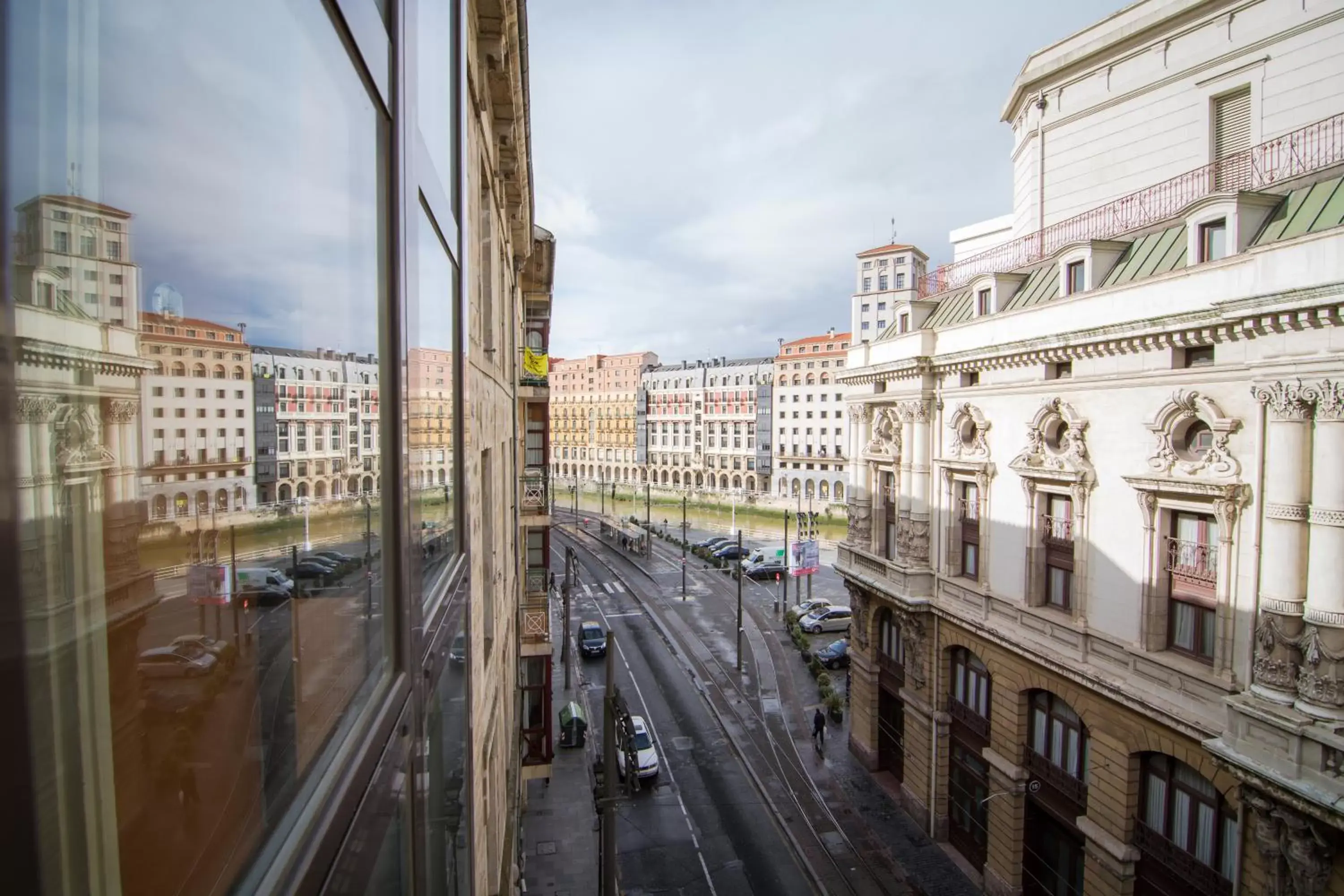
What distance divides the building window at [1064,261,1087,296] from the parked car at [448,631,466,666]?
17.7 meters

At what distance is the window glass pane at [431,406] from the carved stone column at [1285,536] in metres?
13.7

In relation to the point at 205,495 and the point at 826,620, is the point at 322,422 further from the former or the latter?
the point at 826,620

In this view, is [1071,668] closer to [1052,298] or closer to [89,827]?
[1052,298]

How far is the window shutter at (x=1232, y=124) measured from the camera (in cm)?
1777

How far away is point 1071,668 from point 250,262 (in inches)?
734

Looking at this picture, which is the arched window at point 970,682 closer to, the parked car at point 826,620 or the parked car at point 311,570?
the parked car at point 826,620

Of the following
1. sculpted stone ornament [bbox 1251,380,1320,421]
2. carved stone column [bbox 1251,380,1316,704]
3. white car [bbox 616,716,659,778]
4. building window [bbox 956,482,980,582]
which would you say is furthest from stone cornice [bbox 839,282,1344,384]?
white car [bbox 616,716,659,778]

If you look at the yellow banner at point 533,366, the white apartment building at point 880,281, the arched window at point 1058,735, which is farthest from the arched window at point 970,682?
the white apartment building at point 880,281

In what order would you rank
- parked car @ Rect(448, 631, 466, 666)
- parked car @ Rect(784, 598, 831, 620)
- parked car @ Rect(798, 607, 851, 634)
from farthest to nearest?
parked car @ Rect(784, 598, 831, 620)
parked car @ Rect(798, 607, 851, 634)
parked car @ Rect(448, 631, 466, 666)

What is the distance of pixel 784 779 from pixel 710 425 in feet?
240

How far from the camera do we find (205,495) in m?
1.47

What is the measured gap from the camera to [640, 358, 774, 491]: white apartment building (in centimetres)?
9194

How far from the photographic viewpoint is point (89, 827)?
104 centimetres

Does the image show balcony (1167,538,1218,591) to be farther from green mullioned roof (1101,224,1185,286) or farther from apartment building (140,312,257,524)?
apartment building (140,312,257,524)
